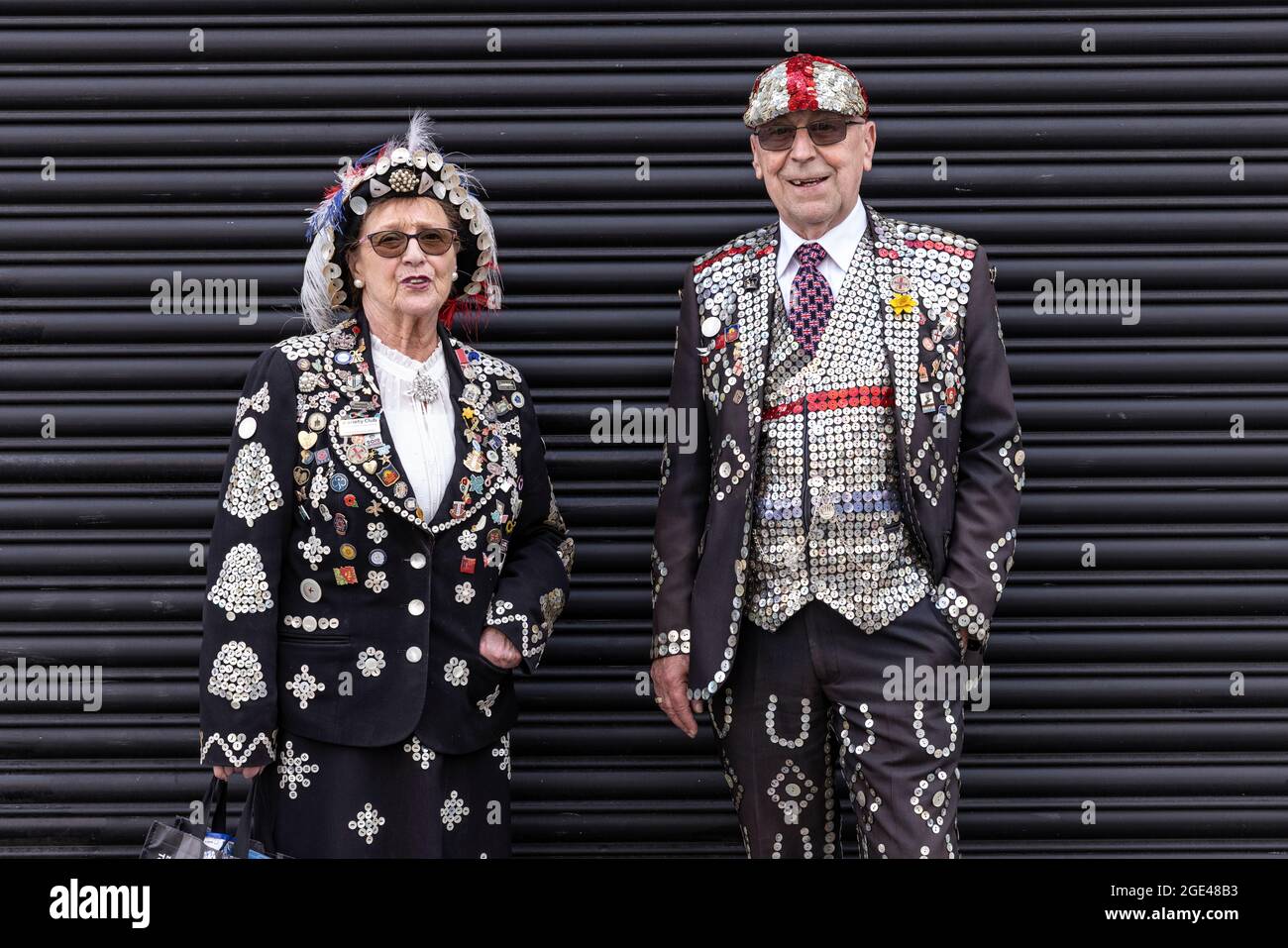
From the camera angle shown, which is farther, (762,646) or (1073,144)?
(1073,144)

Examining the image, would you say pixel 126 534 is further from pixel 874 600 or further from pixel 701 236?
pixel 874 600

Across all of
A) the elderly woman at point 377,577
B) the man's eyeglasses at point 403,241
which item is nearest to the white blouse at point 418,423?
the elderly woman at point 377,577

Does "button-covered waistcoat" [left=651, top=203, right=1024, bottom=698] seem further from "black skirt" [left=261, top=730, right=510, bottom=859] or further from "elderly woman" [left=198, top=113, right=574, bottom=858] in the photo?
"black skirt" [left=261, top=730, right=510, bottom=859]

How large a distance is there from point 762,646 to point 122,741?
227 centimetres

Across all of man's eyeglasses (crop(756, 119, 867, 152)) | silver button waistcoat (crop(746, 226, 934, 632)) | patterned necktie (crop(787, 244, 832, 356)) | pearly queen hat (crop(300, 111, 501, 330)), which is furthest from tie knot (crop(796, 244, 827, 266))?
pearly queen hat (crop(300, 111, 501, 330))

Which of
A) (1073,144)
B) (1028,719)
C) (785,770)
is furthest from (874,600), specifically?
(1073,144)

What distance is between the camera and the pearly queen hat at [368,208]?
11.2 feet

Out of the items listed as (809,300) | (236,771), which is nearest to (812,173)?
(809,300)

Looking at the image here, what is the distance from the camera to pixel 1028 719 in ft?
14.1

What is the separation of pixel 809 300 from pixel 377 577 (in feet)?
4.33

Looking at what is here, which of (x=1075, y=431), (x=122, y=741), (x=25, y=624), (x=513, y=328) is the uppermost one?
(x=513, y=328)

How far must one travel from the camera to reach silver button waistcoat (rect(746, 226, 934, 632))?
3.29 metres
